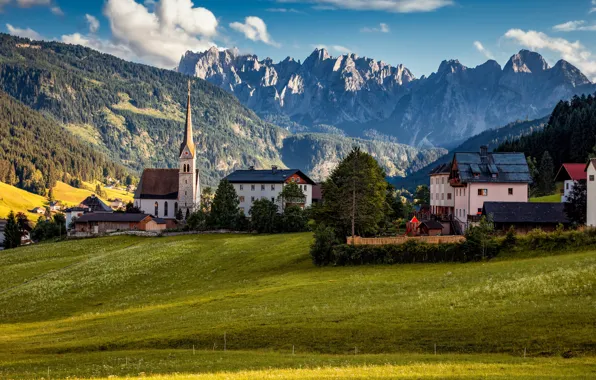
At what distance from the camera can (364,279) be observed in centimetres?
5634

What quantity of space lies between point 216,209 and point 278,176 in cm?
2640

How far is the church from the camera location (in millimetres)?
157125

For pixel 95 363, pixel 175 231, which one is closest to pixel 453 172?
pixel 175 231

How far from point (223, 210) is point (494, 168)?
51713 millimetres

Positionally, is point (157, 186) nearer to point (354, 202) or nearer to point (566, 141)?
point (354, 202)

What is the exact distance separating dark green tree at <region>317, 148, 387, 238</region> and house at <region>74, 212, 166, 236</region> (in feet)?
206

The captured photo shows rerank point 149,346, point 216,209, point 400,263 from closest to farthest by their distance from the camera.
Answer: point 149,346 < point 400,263 < point 216,209

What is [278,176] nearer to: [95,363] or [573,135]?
[573,135]

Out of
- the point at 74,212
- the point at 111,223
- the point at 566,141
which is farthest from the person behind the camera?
the point at 74,212

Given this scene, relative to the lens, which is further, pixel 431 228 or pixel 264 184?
pixel 264 184

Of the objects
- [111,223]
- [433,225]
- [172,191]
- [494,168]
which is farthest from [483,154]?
[172,191]

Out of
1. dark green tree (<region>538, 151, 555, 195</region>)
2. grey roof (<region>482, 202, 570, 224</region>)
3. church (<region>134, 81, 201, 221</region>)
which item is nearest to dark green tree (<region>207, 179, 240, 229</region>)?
church (<region>134, 81, 201, 221</region>)

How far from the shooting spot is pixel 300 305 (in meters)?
45.7

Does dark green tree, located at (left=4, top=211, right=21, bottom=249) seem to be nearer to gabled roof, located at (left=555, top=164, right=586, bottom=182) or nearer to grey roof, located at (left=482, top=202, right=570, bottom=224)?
grey roof, located at (left=482, top=202, right=570, bottom=224)
